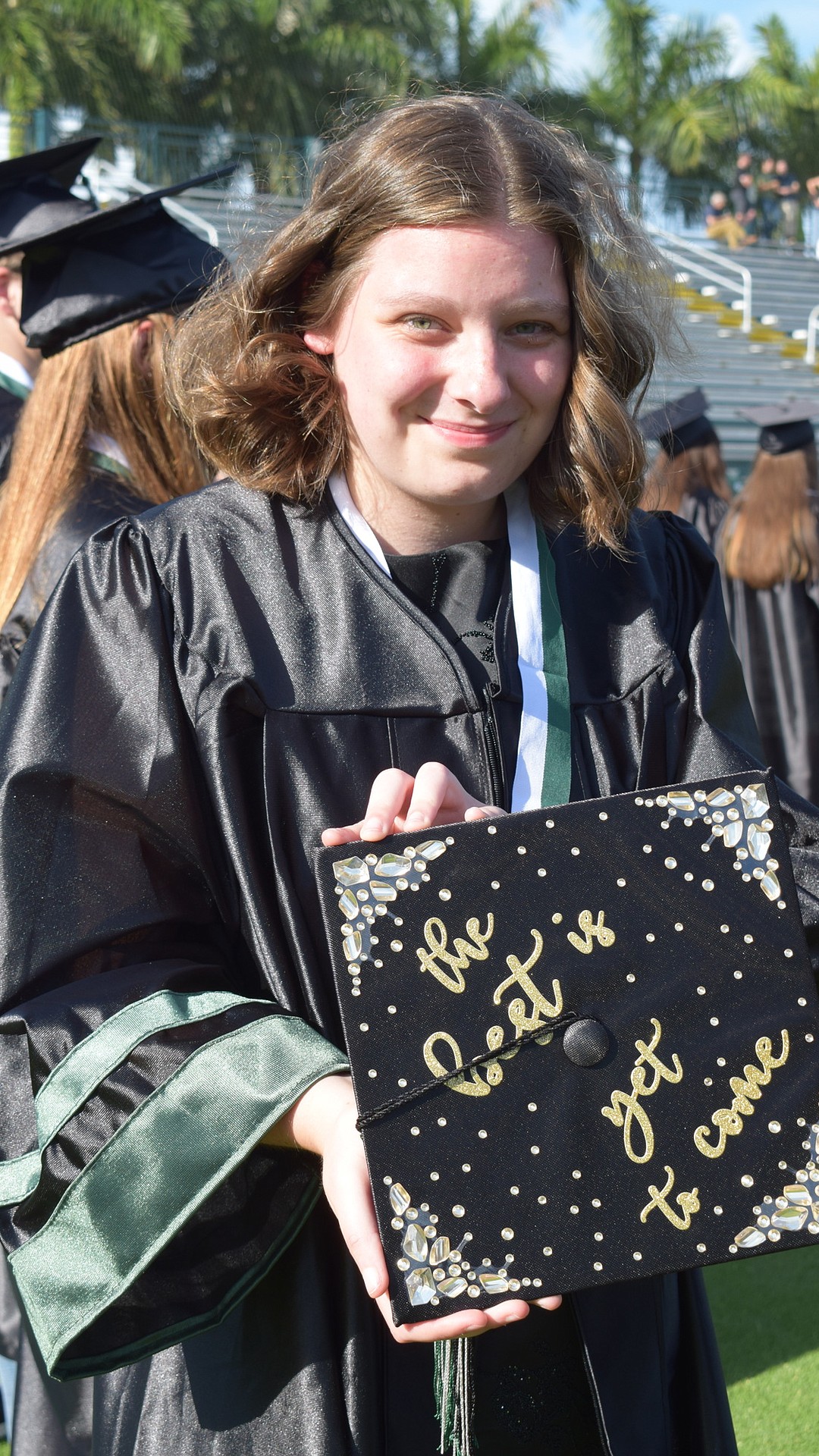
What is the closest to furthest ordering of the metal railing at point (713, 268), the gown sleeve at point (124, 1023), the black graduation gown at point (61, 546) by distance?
the gown sleeve at point (124, 1023) < the black graduation gown at point (61, 546) < the metal railing at point (713, 268)

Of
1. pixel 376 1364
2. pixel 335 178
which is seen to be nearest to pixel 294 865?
pixel 376 1364

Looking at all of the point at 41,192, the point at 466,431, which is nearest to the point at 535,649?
the point at 466,431

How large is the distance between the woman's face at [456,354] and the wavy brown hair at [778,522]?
443cm

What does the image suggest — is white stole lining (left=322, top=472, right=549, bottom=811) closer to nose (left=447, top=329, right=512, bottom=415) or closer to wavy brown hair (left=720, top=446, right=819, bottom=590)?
nose (left=447, top=329, right=512, bottom=415)

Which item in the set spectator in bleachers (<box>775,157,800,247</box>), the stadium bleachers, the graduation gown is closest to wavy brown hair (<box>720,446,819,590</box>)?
the graduation gown

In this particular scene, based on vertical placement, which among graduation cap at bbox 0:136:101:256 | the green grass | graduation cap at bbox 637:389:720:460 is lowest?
the green grass

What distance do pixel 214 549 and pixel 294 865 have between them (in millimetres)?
360

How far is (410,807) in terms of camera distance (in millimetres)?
1270

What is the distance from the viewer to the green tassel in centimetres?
128

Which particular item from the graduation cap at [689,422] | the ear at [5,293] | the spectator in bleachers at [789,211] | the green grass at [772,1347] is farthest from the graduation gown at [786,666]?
the spectator in bleachers at [789,211]

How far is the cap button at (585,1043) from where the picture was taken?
1.18 m

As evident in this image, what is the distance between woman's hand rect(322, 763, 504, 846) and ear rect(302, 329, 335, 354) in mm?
573

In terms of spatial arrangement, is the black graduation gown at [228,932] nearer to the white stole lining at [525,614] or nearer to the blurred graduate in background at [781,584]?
the white stole lining at [525,614]

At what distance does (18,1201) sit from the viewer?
1297 mm
